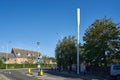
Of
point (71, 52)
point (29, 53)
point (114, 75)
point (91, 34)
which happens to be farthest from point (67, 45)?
point (29, 53)

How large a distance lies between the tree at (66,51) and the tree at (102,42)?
1994 cm

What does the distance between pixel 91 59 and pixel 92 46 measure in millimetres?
3038

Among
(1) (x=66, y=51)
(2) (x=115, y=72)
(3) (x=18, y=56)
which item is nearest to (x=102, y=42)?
(2) (x=115, y=72)

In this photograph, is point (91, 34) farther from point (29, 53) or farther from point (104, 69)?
point (29, 53)

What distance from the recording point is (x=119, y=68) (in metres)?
42.5

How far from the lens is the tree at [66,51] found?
80.0 m

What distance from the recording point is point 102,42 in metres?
56.5

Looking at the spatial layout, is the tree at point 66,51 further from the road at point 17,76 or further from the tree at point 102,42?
the tree at point 102,42

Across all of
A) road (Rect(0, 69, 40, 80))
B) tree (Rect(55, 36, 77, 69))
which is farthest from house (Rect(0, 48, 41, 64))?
road (Rect(0, 69, 40, 80))

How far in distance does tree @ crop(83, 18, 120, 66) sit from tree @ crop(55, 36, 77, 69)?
19.9m

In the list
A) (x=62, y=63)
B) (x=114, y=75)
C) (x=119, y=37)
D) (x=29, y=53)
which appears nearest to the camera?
(x=114, y=75)

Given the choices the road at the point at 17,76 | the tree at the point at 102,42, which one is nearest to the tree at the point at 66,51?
the road at the point at 17,76

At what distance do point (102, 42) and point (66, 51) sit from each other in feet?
87.5

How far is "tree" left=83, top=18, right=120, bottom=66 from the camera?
5644 cm
